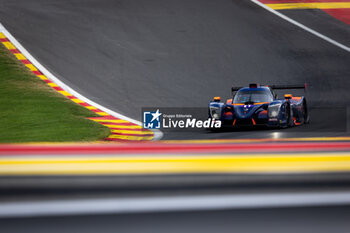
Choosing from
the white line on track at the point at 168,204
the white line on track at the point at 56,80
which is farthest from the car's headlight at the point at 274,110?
the white line on track at the point at 168,204

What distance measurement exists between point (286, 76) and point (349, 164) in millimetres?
14450

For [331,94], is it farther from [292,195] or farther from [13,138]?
[292,195]

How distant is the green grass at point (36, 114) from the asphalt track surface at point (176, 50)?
50.4 inches

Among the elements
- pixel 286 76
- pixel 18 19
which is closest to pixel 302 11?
pixel 286 76

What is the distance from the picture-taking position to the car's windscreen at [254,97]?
383 inches

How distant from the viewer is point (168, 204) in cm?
163

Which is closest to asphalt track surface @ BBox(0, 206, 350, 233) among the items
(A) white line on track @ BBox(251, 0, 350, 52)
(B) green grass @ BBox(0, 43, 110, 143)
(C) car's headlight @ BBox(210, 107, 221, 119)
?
(B) green grass @ BBox(0, 43, 110, 143)

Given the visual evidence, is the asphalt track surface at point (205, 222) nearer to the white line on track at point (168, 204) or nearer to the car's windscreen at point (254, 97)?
the white line on track at point (168, 204)

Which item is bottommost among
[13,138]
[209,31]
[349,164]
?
[13,138]

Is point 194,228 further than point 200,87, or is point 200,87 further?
point 200,87

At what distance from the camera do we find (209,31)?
63.0 ft

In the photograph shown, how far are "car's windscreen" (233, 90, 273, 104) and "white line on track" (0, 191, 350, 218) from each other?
320 inches

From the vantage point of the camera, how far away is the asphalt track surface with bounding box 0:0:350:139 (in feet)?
44.3

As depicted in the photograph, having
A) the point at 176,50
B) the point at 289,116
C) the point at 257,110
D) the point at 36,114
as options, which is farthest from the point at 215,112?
the point at 176,50
